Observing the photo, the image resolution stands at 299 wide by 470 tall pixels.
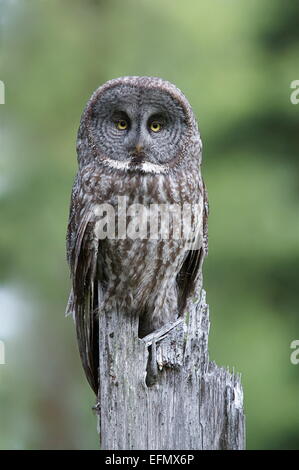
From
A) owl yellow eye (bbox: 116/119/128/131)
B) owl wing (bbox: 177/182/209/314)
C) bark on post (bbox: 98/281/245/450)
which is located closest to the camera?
bark on post (bbox: 98/281/245/450)

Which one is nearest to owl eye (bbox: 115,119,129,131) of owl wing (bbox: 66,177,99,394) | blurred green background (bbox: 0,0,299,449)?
owl wing (bbox: 66,177,99,394)

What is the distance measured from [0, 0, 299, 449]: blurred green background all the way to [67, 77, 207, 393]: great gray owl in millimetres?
2269

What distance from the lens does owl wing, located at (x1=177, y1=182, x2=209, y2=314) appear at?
177 inches

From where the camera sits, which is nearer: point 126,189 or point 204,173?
point 126,189

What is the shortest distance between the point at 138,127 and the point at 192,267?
86 centimetres

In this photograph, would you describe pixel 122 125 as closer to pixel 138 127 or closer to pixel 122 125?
pixel 122 125

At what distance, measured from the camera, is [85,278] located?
13.9 feet

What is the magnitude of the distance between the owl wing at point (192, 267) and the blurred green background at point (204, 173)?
1.90 m

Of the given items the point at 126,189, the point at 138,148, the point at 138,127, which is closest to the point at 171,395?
the point at 126,189

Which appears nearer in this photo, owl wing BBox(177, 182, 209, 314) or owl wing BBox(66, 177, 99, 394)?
owl wing BBox(66, 177, 99, 394)

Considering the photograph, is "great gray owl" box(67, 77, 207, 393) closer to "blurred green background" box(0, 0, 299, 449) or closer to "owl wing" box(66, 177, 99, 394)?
Answer: "owl wing" box(66, 177, 99, 394)

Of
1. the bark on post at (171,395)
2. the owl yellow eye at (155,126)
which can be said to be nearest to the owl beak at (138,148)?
the owl yellow eye at (155,126)

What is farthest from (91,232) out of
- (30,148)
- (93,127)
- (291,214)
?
(30,148)

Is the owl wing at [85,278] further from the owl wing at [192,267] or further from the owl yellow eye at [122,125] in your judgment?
the owl wing at [192,267]
